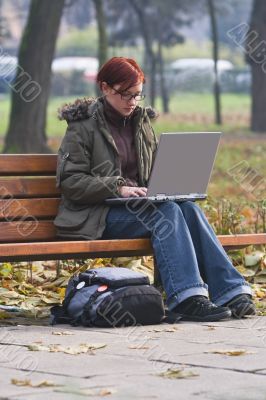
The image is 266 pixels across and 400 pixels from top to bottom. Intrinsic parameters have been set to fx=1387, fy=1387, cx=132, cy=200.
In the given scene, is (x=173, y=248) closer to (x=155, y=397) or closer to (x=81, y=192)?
(x=81, y=192)

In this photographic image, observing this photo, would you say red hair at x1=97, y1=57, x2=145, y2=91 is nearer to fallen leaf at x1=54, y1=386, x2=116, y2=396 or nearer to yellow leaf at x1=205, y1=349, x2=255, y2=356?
yellow leaf at x1=205, y1=349, x2=255, y2=356

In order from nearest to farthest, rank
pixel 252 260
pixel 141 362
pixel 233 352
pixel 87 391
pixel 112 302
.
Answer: pixel 87 391, pixel 141 362, pixel 233 352, pixel 112 302, pixel 252 260

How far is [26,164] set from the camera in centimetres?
804

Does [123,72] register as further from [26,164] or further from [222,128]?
[222,128]

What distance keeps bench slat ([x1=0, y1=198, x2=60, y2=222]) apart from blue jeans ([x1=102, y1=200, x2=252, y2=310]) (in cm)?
42

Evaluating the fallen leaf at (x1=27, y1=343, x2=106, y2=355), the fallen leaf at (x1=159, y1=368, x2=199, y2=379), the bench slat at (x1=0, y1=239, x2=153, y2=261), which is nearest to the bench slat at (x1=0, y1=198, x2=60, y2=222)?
the bench slat at (x1=0, y1=239, x2=153, y2=261)

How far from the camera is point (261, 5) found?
94.1ft

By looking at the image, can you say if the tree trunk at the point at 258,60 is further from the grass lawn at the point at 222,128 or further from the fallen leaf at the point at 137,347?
the fallen leaf at the point at 137,347

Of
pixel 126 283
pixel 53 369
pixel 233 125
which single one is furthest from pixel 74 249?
pixel 233 125

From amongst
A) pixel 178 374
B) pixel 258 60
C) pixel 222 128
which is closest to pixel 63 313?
pixel 178 374

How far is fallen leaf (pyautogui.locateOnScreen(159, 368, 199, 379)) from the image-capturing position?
18.2 feet

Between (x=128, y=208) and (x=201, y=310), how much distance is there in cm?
73

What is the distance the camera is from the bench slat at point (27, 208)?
25.6ft

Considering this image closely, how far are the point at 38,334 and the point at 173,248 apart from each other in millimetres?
966
